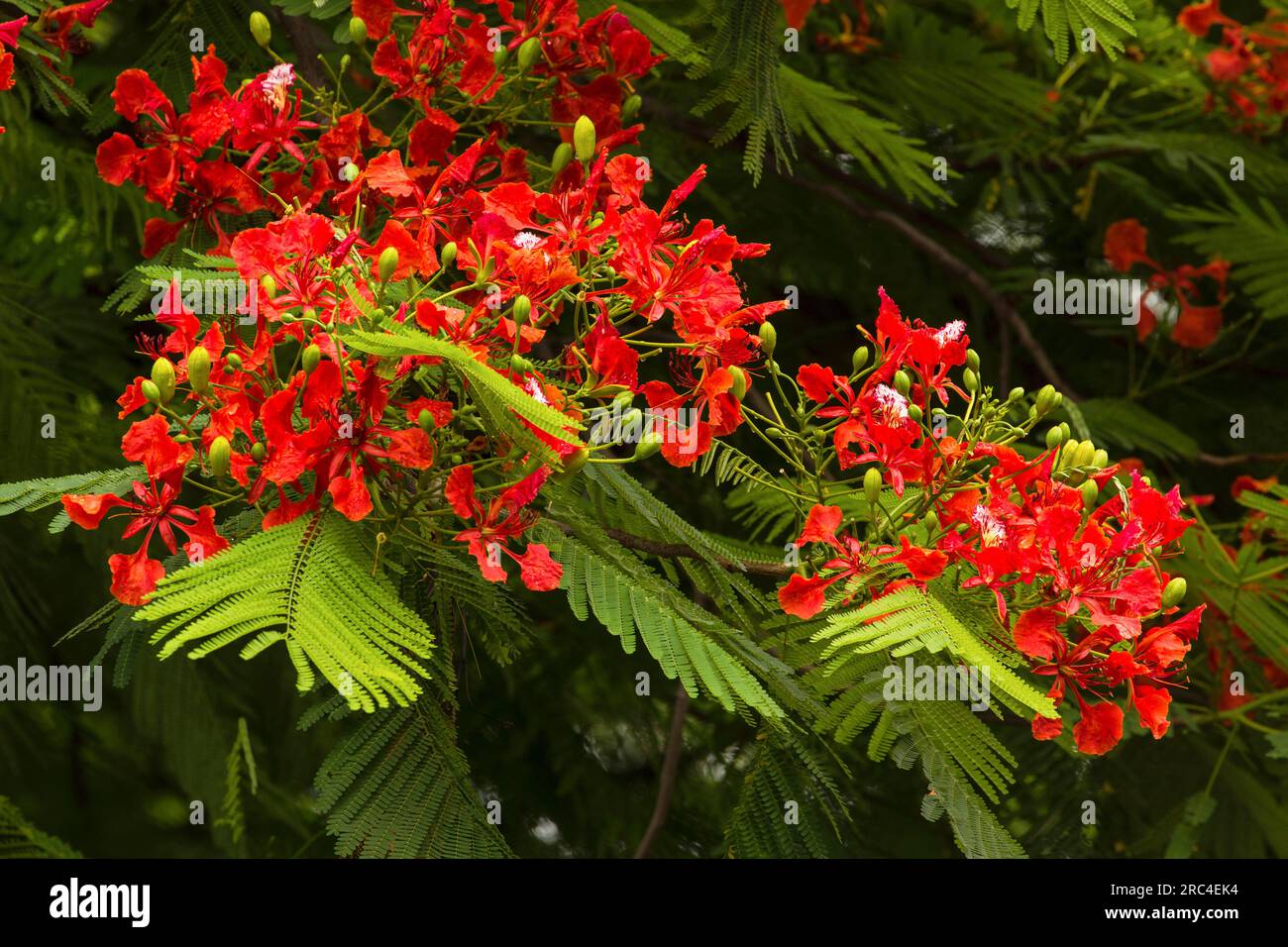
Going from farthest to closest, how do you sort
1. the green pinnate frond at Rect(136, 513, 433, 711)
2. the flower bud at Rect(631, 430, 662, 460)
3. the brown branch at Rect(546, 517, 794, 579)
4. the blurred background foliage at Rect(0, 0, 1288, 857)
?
the blurred background foliage at Rect(0, 0, 1288, 857), the brown branch at Rect(546, 517, 794, 579), the flower bud at Rect(631, 430, 662, 460), the green pinnate frond at Rect(136, 513, 433, 711)

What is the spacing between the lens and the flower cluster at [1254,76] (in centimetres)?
458

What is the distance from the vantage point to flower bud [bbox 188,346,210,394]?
1928mm

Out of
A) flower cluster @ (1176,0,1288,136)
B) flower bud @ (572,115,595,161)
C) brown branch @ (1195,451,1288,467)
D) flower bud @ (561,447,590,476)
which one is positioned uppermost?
flower cluster @ (1176,0,1288,136)

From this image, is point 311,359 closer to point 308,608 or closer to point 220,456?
point 220,456

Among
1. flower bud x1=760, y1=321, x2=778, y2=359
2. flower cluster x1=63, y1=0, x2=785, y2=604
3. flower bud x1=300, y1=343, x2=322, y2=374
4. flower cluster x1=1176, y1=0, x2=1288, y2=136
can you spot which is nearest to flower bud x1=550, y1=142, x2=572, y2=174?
→ flower cluster x1=63, y1=0, x2=785, y2=604

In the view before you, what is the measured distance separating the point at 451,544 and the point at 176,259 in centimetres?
97

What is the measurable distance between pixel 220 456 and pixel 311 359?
0.54ft

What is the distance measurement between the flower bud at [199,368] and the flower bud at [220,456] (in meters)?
0.11

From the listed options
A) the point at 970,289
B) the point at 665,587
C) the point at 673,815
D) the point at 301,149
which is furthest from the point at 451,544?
the point at 970,289

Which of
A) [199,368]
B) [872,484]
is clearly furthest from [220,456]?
[872,484]

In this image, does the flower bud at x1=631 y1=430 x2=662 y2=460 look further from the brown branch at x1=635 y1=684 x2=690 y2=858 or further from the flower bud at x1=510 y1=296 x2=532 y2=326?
the brown branch at x1=635 y1=684 x2=690 y2=858

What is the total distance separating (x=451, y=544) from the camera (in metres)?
2.03

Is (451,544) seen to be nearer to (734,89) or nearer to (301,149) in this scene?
(301,149)

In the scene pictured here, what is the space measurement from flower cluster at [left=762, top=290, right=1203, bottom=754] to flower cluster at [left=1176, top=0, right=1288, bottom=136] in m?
2.88
